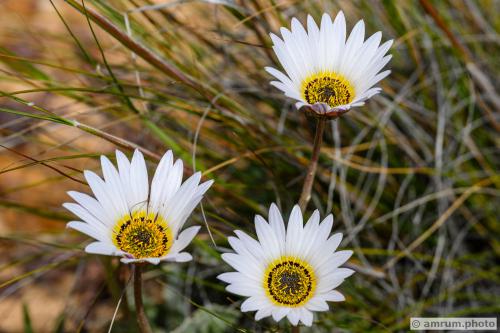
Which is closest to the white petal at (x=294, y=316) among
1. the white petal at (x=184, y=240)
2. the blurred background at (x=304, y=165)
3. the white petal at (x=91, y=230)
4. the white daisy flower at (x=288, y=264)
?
the white daisy flower at (x=288, y=264)

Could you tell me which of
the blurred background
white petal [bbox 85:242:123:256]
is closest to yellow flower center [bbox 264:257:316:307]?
white petal [bbox 85:242:123:256]

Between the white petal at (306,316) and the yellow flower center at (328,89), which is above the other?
the yellow flower center at (328,89)

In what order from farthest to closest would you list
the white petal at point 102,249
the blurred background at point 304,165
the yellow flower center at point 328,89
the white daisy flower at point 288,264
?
the blurred background at point 304,165, the yellow flower center at point 328,89, the white daisy flower at point 288,264, the white petal at point 102,249

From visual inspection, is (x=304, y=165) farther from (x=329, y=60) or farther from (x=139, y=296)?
(x=139, y=296)

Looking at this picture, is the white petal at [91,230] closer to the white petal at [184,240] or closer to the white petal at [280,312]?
the white petal at [184,240]

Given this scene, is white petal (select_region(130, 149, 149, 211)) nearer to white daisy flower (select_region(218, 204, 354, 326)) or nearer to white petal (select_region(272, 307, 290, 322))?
white daisy flower (select_region(218, 204, 354, 326))
